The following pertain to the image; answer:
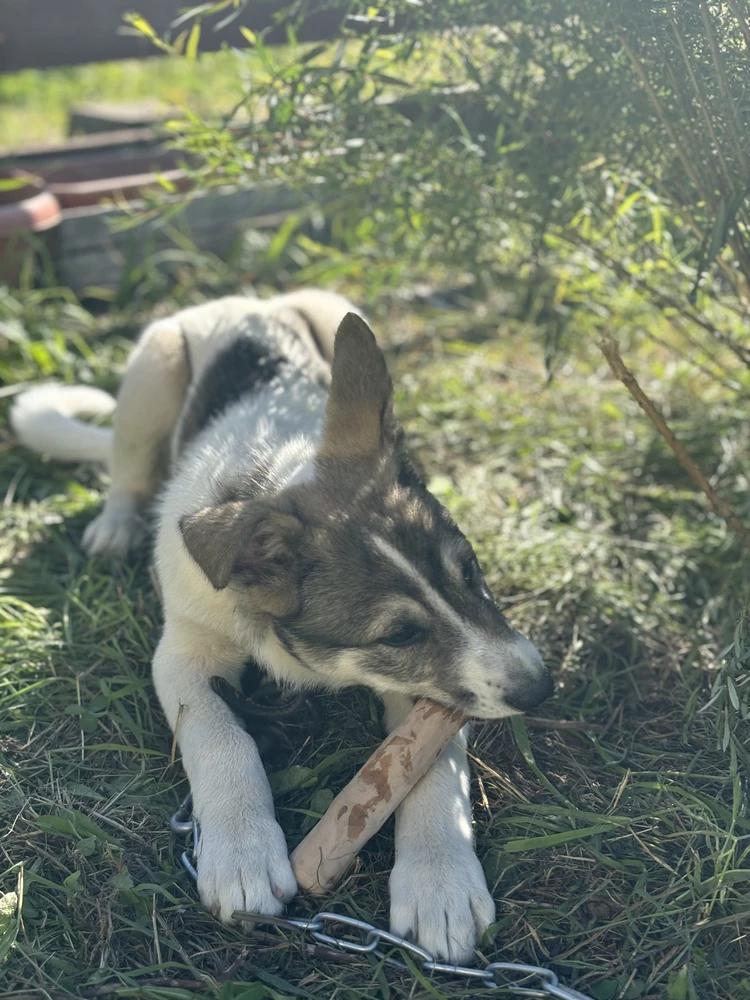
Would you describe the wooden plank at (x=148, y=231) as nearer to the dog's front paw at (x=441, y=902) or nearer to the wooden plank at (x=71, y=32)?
the wooden plank at (x=71, y=32)

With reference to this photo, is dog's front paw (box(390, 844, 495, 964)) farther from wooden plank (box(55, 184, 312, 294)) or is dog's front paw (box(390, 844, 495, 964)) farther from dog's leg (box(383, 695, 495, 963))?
wooden plank (box(55, 184, 312, 294))

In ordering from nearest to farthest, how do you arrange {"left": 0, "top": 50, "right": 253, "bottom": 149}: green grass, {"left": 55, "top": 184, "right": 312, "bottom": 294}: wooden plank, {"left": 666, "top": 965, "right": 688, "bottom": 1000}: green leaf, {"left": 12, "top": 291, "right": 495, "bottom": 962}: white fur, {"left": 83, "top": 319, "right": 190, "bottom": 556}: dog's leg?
{"left": 666, "top": 965, "right": 688, "bottom": 1000}: green leaf < {"left": 12, "top": 291, "right": 495, "bottom": 962}: white fur < {"left": 83, "top": 319, "right": 190, "bottom": 556}: dog's leg < {"left": 55, "top": 184, "right": 312, "bottom": 294}: wooden plank < {"left": 0, "top": 50, "right": 253, "bottom": 149}: green grass

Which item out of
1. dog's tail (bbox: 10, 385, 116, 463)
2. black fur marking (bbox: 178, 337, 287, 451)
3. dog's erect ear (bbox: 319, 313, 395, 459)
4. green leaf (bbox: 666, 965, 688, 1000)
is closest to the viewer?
green leaf (bbox: 666, 965, 688, 1000)

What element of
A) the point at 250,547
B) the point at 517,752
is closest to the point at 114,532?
the point at 250,547

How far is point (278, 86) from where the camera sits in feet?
13.2

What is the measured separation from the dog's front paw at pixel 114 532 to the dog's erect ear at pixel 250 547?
1.42m

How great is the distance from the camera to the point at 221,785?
115 inches

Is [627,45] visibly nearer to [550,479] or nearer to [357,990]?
[550,479]

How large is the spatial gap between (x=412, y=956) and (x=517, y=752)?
2.81 feet

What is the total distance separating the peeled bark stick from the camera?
2.72m

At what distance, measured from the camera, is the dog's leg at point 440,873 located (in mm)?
2551

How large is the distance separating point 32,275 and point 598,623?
4304 mm

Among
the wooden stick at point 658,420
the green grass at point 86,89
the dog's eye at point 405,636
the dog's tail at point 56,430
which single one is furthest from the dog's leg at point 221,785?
the green grass at point 86,89

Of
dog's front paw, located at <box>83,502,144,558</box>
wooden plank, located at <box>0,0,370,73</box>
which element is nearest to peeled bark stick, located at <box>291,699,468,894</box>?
dog's front paw, located at <box>83,502,144,558</box>
